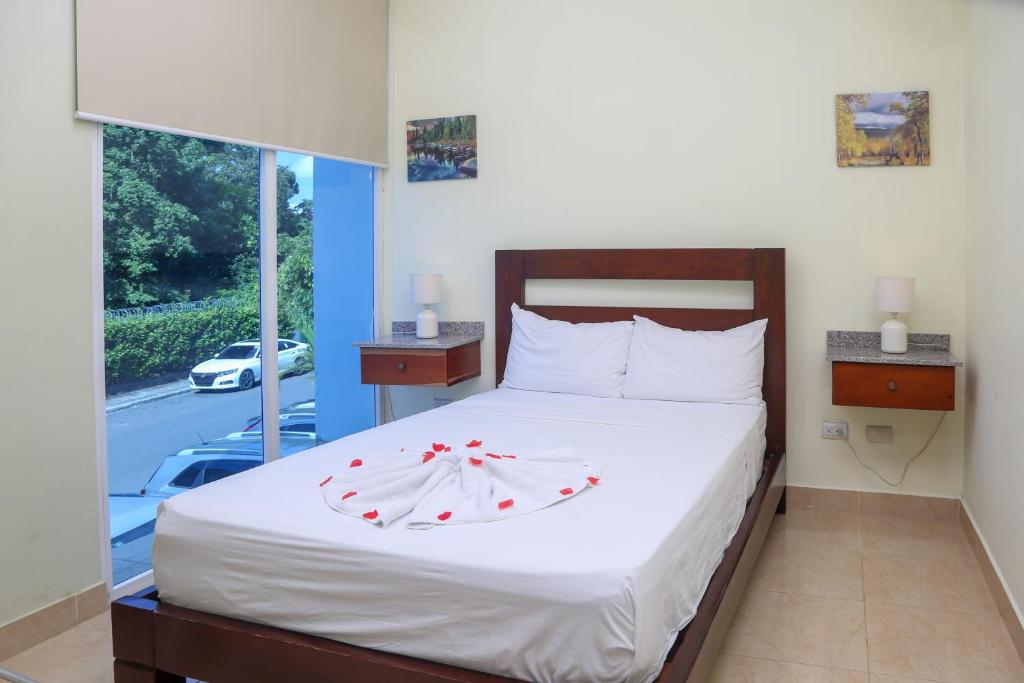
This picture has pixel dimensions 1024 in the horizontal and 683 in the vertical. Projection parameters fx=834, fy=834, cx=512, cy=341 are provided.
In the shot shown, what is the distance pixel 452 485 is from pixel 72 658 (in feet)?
4.50

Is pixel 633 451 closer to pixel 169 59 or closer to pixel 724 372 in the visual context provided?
pixel 724 372

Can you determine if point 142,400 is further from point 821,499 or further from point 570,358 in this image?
point 821,499

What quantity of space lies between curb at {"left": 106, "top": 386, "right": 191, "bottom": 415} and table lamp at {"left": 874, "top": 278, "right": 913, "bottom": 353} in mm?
2974

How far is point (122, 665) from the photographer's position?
2.21 meters

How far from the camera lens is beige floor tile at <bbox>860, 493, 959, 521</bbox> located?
385 centimetres

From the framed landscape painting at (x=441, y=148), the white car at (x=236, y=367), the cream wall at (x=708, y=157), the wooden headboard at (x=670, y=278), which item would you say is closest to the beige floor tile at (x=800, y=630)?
the wooden headboard at (x=670, y=278)

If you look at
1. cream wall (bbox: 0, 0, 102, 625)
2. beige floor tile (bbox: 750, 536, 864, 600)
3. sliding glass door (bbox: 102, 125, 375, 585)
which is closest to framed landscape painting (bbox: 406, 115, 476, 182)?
sliding glass door (bbox: 102, 125, 375, 585)

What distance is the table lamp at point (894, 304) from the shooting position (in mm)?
3602

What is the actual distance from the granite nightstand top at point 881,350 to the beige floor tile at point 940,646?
1070 mm

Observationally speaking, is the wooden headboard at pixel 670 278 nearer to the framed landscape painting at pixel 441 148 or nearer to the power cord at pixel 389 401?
the framed landscape painting at pixel 441 148

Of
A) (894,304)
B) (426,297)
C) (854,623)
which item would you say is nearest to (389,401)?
(426,297)

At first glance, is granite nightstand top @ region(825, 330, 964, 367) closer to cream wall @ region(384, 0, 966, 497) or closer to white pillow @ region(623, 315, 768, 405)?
cream wall @ region(384, 0, 966, 497)

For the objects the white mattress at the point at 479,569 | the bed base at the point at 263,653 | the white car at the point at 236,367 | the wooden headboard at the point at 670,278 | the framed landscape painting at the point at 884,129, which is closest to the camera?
the white mattress at the point at 479,569

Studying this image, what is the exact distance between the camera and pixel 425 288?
4449 mm
